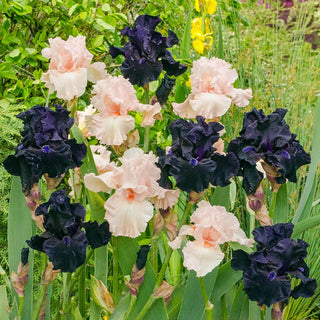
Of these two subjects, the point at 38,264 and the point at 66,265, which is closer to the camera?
the point at 66,265

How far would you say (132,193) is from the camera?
134 centimetres

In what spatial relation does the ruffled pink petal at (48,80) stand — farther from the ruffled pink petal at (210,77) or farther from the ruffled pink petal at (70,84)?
the ruffled pink petal at (210,77)

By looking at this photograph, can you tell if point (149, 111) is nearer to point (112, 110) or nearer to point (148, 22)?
point (112, 110)

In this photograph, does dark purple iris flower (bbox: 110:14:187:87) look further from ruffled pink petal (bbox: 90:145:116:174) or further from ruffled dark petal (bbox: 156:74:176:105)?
ruffled pink petal (bbox: 90:145:116:174)

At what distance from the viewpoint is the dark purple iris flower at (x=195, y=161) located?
4.10 feet

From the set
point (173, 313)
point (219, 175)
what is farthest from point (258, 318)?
point (219, 175)

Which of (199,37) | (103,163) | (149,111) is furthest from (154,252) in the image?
(199,37)

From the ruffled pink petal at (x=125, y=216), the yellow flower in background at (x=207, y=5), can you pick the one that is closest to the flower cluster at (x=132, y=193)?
the ruffled pink petal at (x=125, y=216)

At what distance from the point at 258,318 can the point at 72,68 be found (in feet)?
2.67

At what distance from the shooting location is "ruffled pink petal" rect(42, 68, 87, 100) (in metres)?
1.47

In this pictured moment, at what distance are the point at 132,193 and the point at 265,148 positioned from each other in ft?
1.09

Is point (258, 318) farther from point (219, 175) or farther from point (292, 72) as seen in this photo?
point (292, 72)

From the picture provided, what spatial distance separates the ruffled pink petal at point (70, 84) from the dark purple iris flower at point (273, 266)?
0.58m

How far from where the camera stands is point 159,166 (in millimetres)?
1316
